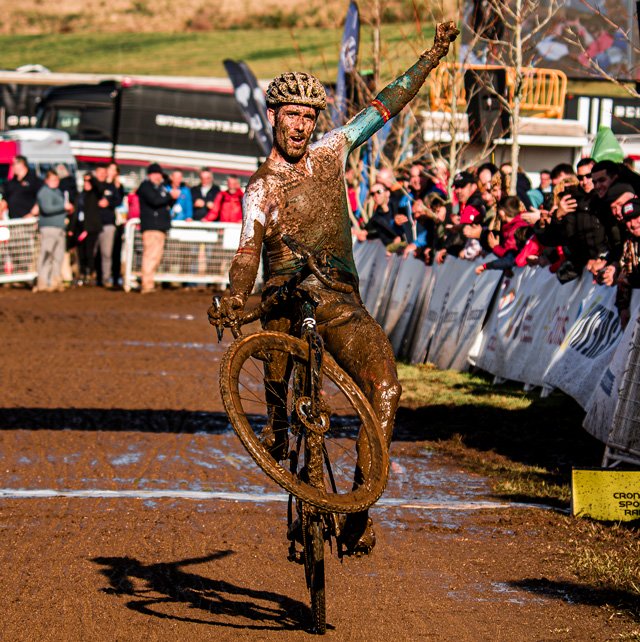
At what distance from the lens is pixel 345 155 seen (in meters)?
6.80

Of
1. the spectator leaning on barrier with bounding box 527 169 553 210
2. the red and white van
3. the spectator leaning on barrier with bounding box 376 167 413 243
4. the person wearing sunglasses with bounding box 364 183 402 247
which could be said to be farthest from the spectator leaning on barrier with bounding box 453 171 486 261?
the red and white van

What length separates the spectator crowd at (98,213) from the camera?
25828mm

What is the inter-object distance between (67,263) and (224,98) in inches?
693

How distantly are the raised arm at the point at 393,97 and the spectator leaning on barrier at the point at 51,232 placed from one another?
19106 mm

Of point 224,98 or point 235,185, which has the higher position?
point 224,98

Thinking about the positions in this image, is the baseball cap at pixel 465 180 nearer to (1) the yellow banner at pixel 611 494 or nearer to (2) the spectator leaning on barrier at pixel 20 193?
(1) the yellow banner at pixel 611 494

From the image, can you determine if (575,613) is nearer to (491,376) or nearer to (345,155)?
(345,155)

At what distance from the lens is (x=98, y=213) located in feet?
89.6

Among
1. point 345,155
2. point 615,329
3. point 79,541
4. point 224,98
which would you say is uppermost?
point 224,98

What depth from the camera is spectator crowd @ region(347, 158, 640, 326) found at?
11336 mm

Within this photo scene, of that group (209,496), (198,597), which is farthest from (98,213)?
(198,597)

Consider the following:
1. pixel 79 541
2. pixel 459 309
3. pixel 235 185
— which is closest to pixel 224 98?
pixel 235 185

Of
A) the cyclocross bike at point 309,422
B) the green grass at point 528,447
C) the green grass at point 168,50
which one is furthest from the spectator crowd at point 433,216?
the green grass at point 168,50

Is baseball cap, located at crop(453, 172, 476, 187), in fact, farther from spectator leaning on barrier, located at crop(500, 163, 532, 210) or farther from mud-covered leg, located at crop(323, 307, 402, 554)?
mud-covered leg, located at crop(323, 307, 402, 554)
